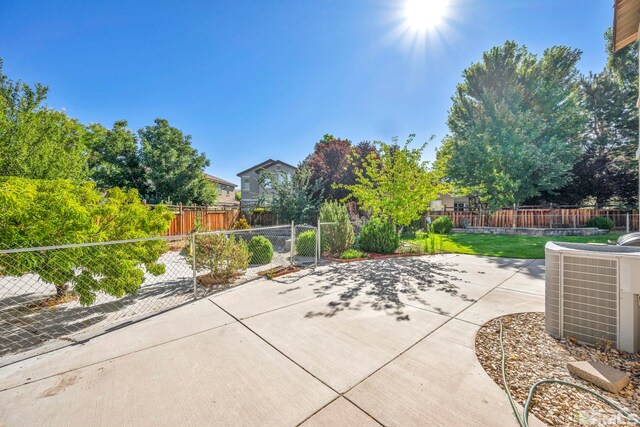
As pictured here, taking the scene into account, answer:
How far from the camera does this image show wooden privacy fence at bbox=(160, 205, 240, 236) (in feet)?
40.3

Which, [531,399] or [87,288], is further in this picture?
[87,288]

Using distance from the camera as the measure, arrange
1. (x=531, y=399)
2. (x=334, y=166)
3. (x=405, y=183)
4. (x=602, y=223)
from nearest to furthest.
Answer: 1. (x=531, y=399)
2. (x=405, y=183)
3. (x=602, y=223)
4. (x=334, y=166)

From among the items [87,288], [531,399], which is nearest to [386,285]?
[531,399]

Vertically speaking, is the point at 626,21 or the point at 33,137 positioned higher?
the point at 626,21

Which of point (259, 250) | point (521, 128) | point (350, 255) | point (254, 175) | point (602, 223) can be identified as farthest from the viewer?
point (254, 175)

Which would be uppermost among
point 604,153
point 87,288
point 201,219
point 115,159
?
point 115,159

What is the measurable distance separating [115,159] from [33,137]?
26.4 ft

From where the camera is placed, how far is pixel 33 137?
11.8m

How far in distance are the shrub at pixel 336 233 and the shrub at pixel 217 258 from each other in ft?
12.0

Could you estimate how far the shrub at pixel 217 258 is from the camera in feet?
18.2

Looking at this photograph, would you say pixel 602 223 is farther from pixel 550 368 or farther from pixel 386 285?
pixel 550 368

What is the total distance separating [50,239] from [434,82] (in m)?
11.7

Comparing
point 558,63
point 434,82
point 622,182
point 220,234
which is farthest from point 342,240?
point 622,182

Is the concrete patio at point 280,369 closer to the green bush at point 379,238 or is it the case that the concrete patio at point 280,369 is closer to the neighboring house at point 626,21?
the green bush at point 379,238
